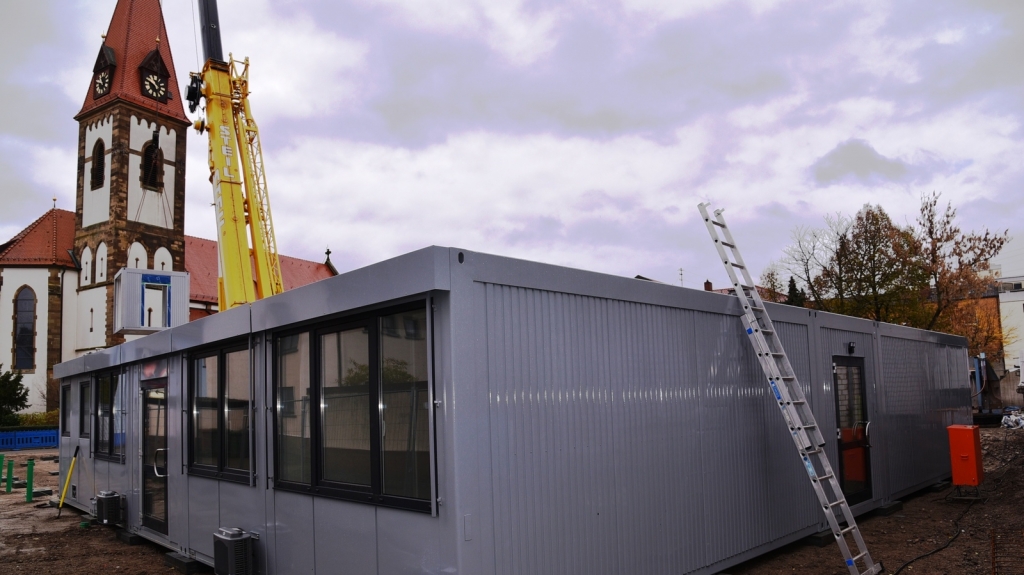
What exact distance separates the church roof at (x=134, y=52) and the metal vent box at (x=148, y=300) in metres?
34.4

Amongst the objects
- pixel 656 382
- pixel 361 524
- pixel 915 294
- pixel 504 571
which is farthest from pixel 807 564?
pixel 915 294

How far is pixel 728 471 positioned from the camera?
753 cm

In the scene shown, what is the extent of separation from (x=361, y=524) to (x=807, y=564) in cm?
492

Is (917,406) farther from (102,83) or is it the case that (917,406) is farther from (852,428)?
(102,83)

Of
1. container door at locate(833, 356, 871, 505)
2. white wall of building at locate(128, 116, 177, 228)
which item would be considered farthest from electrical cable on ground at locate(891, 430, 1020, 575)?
white wall of building at locate(128, 116, 177, 228)

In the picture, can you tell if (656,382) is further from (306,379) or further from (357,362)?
(306,379)

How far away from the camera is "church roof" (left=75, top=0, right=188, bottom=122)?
45.1 meters

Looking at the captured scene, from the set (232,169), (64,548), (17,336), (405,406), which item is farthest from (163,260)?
(405,406)

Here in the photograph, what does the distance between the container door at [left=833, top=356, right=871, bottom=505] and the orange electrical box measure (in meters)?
1.67

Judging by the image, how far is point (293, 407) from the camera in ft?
22.2

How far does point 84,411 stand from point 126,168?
36.1 metres

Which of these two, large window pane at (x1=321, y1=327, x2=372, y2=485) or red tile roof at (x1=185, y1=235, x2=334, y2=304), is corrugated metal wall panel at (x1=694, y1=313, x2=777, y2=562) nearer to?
large window pane at (x1=321, y1=327, x2=372, y2=485)

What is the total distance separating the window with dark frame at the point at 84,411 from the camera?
12422 mm

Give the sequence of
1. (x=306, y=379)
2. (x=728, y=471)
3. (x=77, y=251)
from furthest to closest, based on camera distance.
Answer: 1. (x=77, y=251)
2. (x=728, y=471)
3. (x=306, y=379)
